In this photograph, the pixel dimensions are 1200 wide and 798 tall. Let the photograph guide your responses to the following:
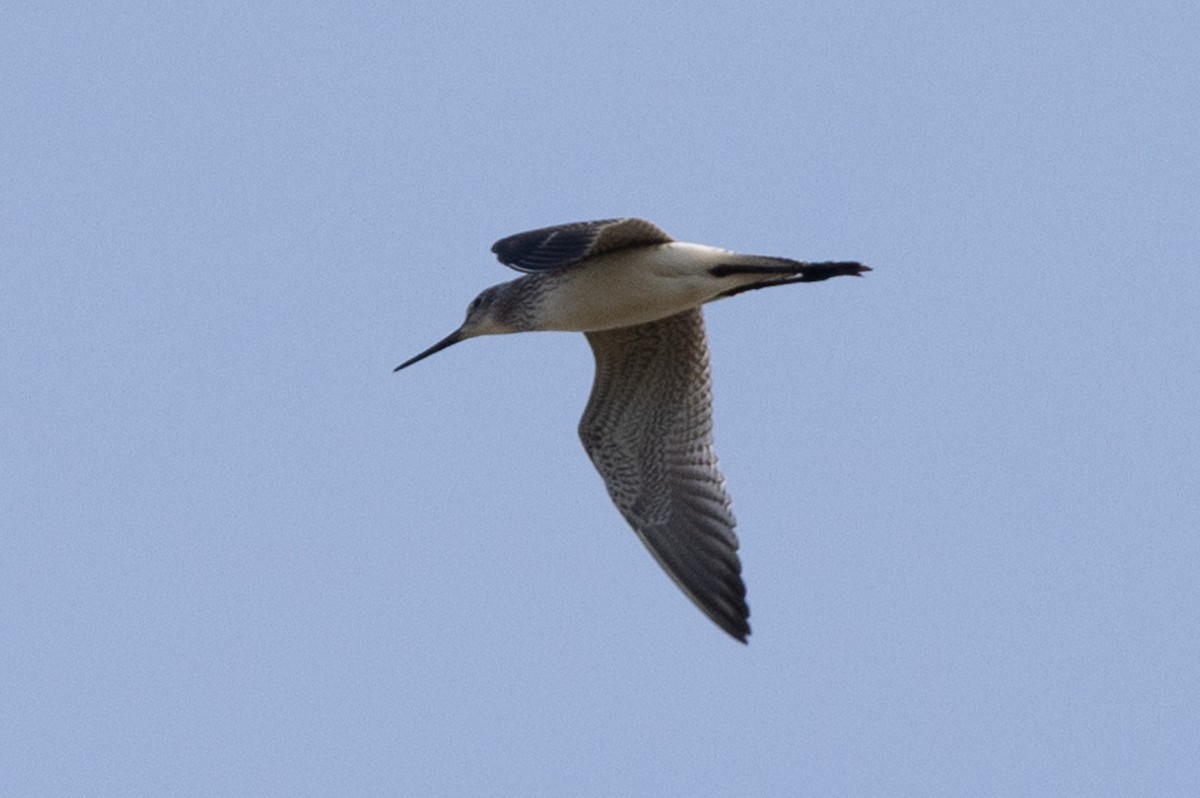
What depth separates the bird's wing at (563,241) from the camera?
11016mm

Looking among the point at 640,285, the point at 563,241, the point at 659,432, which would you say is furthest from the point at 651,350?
the point at 563,241

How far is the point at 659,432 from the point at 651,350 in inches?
20.2

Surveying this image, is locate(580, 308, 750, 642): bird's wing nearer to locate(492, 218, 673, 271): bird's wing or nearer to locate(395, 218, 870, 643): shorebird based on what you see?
locate(395, 218, 870, 643): shorebird

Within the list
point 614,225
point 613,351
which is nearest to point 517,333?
point 613,351

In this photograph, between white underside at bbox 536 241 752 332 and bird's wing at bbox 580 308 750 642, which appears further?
bird's wing at bbox 580 308 750 642

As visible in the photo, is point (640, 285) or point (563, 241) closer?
point (563, 241)

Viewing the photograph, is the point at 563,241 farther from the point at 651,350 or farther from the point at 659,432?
the point at 659,432

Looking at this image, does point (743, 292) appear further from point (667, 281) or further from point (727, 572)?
point (727, 572)

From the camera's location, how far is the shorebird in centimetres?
1185

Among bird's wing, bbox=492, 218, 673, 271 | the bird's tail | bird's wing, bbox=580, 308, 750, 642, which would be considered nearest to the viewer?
bird's wing, bbox=492, 218, 673, 271

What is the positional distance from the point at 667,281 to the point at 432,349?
204 centimetres

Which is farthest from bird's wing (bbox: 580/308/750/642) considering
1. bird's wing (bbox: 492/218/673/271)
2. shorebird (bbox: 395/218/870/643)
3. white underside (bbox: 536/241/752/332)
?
bird's wing (bbox: 492/218/673/271)

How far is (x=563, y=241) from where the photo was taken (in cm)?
1117

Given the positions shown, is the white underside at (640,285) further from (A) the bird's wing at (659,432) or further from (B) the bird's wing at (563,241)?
(A) the bird's wing at (659,432)
